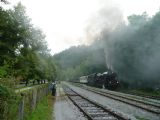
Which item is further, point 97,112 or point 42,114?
point 97,112

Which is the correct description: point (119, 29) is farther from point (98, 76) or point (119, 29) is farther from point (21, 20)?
point (21, 20)

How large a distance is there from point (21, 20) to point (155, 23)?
26049 mm

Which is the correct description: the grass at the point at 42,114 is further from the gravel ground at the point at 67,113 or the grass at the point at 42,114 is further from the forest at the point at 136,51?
the forest at the point at 136,51

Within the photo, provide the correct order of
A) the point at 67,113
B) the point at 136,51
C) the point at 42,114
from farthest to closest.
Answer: the point at 136,51
the point at 67,113
the point at 42,114

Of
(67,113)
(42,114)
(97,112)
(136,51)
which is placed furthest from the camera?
(136,51)

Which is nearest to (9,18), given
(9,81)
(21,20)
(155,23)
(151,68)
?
(21,20)

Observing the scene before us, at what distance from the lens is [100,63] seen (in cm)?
8475

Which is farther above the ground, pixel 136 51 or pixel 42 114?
pixel 136 51

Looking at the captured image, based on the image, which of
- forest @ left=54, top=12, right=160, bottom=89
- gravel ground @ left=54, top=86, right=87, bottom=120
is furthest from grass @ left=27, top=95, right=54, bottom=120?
forest @ left=54, top=12, right=160, bottom=89

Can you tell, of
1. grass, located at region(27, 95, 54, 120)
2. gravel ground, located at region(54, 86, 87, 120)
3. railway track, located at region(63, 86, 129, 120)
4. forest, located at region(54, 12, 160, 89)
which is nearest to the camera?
railway track, located at region(63, 86, 129, 120)

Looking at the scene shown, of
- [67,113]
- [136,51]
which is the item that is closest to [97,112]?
[67,113]

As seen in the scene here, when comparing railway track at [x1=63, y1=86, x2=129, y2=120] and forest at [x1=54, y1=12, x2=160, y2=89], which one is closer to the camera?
railway track at [x1=63, y1=86, x2=129, y2=120]

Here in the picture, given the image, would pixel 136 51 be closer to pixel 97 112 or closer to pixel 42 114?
pixel 97 112

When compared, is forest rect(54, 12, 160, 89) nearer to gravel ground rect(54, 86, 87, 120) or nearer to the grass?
gravel ground rect(54, 86, 87, 120)
